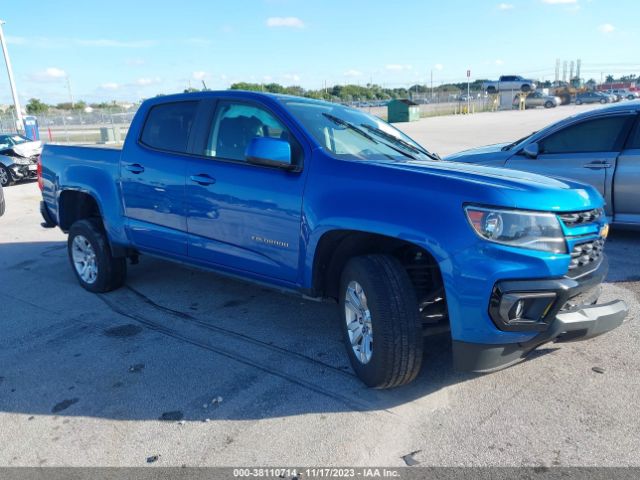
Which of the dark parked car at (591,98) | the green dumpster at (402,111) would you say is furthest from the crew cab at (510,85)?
the green dumpster at (402,111)

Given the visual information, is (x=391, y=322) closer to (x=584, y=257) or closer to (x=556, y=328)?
(x=556, y=328)

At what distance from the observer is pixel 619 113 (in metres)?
6.47

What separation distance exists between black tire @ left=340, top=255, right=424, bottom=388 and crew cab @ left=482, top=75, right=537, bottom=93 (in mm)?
69973

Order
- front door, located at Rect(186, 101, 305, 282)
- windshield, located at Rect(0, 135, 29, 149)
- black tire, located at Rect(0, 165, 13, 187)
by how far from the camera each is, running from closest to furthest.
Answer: front door, located at Rect(186, 101, 305, 282)
black tire, located at Rect(0, 165, 13, 187)
windshield, located at Rect(0, 135, 29, 149)

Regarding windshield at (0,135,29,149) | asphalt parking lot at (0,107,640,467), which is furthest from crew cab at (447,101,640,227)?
windshield at (0,135,29,149)

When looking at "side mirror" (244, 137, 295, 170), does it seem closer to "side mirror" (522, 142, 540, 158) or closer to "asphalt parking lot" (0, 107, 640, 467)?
"asphalt parking lot" (0, 107, 640, 467)

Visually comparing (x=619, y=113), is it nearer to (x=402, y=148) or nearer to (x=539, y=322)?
(x=402, y=148)

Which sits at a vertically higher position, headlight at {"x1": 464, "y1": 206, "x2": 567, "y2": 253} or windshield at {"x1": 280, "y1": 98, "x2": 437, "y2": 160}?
windshield at {"x1": 280, "y1": 98, "x2": 437, "y2": 160}

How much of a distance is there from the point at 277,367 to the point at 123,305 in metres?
2.10

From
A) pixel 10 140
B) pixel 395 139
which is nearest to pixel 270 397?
pixel 395 139

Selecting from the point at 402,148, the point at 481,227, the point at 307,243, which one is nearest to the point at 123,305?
the point at 307,243

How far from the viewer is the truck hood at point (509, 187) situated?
2.91 m

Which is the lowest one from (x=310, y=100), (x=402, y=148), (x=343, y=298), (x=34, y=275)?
(x=34, y=275)

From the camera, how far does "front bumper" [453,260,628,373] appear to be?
9.45ft
